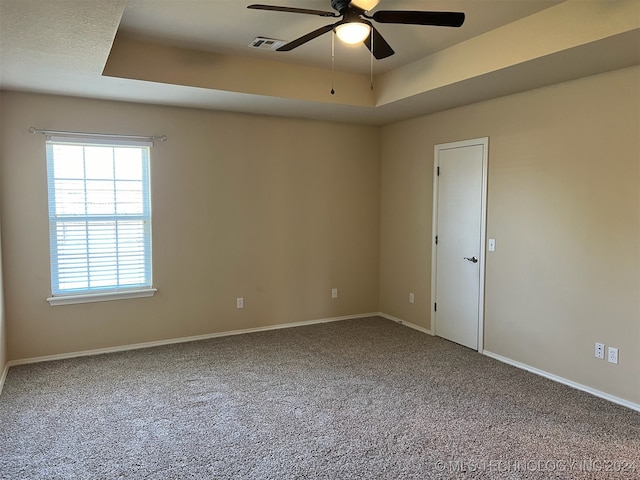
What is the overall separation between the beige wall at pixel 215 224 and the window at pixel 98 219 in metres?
0.09

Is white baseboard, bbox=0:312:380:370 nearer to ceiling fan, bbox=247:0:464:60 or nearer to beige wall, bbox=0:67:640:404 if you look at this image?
beige wall, bbox=0:67:640:404

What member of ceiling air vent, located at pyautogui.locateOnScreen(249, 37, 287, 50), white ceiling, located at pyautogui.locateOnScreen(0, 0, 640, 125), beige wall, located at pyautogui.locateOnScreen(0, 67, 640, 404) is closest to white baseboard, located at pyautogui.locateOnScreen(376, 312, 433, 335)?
beige wall, located at pyautogui.locateOnScreen(0, 67, 640, 404)

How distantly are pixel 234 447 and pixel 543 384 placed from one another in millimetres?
2470

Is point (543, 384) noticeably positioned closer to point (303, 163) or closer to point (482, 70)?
point (482, 70)

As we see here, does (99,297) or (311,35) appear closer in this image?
(311,35)

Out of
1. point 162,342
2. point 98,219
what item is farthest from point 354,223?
point 98,219

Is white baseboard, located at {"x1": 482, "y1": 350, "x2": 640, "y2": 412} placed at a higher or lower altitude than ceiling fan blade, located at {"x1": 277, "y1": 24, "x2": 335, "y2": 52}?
lower

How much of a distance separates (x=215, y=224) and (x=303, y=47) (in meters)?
2.05

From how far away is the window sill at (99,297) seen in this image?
410 cm

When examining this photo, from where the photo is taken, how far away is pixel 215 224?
188 inches

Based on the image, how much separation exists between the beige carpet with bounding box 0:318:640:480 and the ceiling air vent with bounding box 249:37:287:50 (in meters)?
2.63

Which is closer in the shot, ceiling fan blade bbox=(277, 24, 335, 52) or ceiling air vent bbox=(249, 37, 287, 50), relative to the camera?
ceiling fan blade bbox=(277, 24, 335, 52)

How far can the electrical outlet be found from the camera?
327 centimetres

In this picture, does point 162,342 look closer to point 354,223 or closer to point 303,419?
point 303,419
